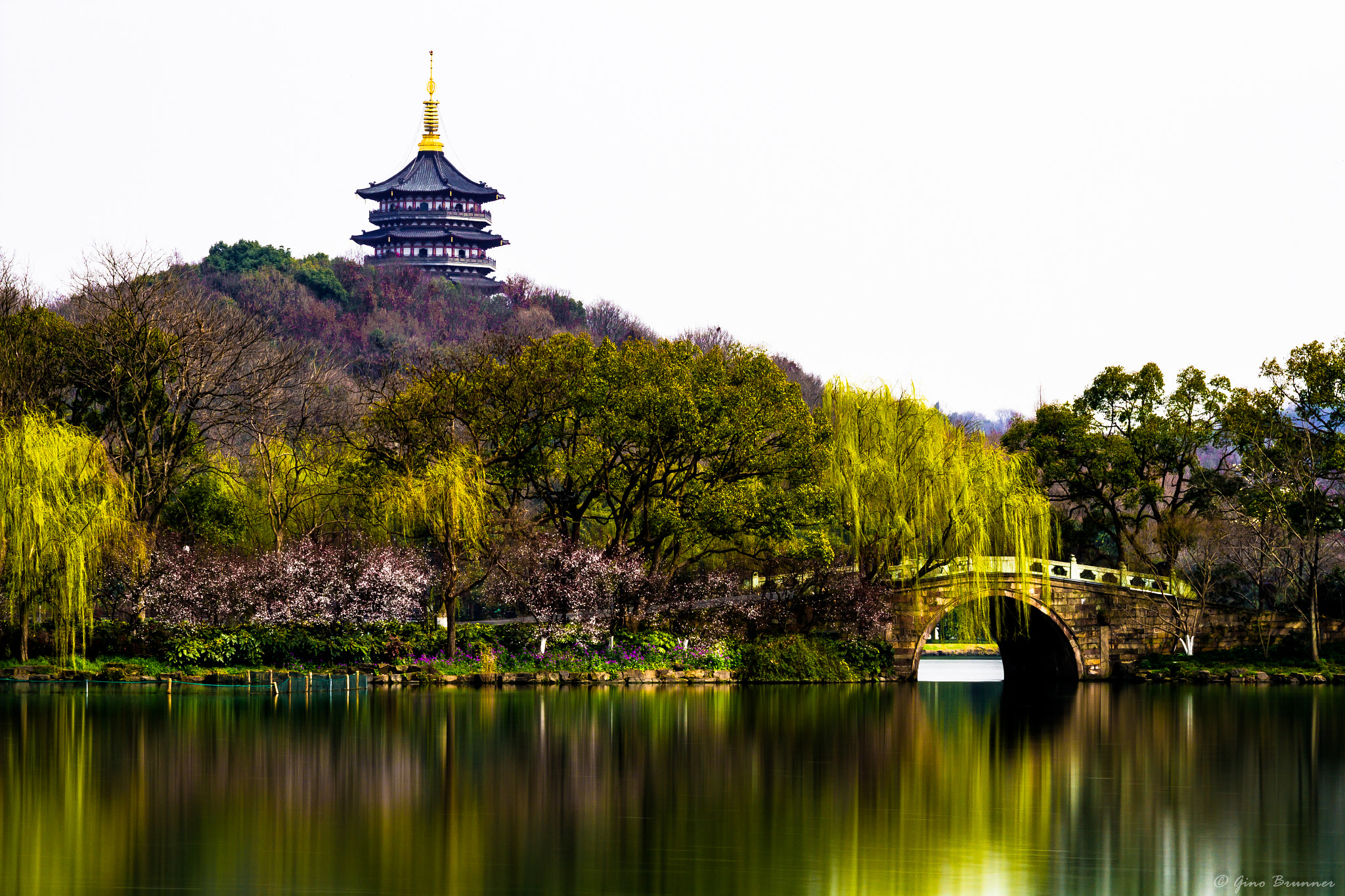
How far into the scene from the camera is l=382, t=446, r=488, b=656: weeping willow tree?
2934 cm

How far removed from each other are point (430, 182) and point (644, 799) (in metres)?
71.5

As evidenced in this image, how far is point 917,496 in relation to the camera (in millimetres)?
31828

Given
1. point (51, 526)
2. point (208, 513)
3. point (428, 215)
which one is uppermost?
point (428, 215)

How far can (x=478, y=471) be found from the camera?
30422 mm

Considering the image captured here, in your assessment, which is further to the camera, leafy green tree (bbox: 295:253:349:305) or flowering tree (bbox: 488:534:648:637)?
leafy green tree (bbox: 295:253:349:305)

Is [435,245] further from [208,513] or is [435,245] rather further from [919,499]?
[919,499]

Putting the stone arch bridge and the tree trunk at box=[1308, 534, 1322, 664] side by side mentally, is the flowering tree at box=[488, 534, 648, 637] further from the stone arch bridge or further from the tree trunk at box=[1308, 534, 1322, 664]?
the tree trunk at box=[1308, 534, 1322, 664]

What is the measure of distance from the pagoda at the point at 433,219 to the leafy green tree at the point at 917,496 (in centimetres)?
5374

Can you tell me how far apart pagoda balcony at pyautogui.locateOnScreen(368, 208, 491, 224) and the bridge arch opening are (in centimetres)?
5422

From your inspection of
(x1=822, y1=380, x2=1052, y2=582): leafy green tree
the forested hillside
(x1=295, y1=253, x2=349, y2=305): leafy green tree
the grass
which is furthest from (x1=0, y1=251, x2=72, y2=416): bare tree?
(x1=295, y1=253, x2=349, y2=305): leafy green tree

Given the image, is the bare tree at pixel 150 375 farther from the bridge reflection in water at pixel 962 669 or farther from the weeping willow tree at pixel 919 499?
the bridge reflection in water at pixel 962 669

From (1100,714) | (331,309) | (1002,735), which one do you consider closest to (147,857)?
(1002,735)

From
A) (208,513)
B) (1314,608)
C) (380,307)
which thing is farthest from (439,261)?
(1314,608)

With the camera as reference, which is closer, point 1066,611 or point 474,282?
Result: point 1066,611
